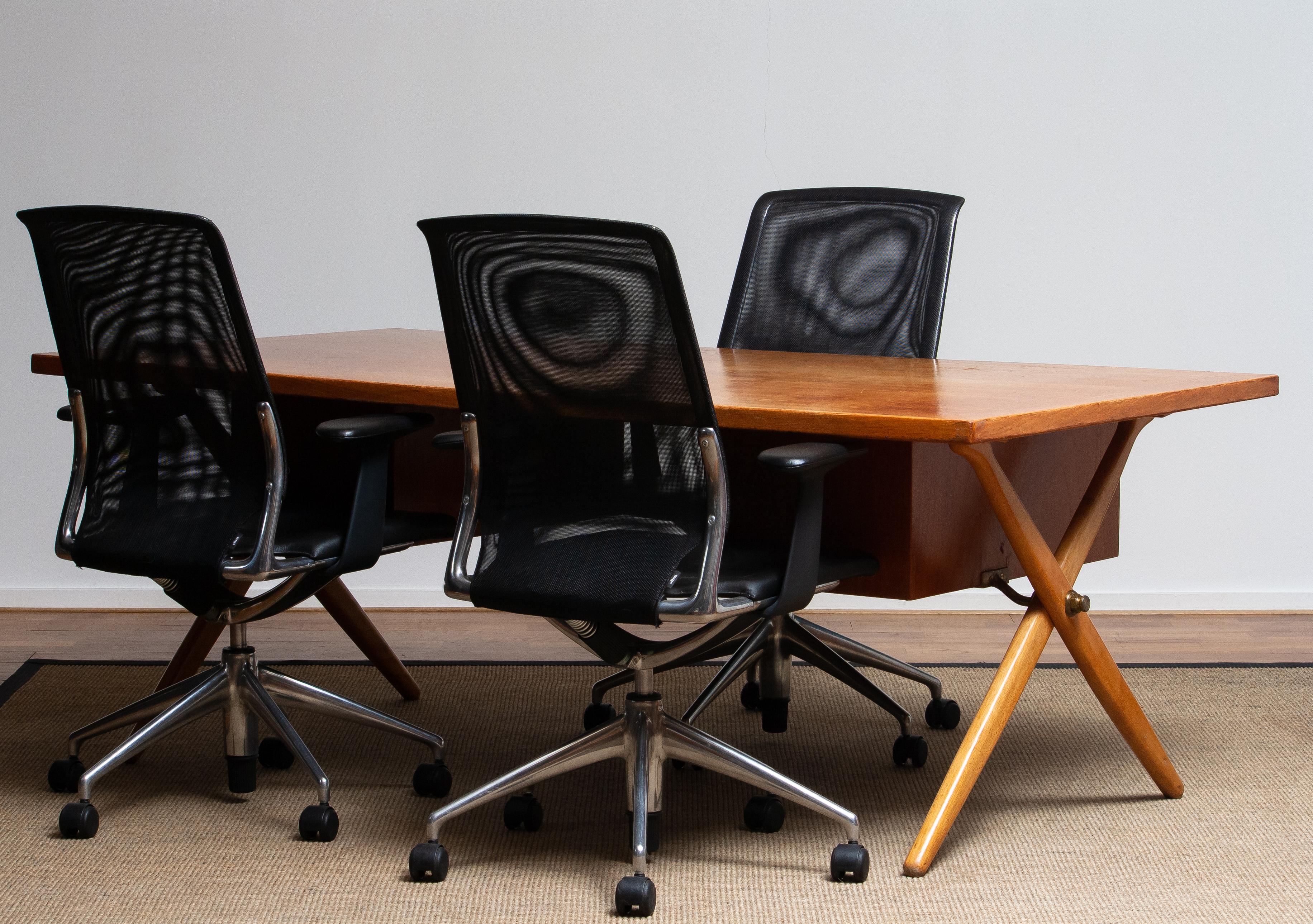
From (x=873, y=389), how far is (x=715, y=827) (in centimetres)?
80

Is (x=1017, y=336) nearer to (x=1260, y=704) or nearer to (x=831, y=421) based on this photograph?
(x=1260, y=704)

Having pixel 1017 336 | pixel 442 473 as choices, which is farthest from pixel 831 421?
pixel 1017 336

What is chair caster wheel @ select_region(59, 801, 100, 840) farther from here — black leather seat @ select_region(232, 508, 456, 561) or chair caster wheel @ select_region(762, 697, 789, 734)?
chair caster wheel @ select_region(762, 697, 789, 734)

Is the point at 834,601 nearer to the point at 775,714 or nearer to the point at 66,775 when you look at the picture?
the point at 775,714

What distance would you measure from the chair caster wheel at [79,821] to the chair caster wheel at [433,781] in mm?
562

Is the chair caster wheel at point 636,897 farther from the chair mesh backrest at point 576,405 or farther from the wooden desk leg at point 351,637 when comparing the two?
the wooden desk leg at point 351,637

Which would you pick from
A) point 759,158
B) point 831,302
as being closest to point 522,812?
point 831,302

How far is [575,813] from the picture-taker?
2.67m

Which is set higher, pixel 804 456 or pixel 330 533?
pixel 804 456

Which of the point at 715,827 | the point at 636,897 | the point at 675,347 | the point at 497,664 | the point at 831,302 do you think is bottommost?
the point at 497,664

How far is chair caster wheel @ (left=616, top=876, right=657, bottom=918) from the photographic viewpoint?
7.16 feet

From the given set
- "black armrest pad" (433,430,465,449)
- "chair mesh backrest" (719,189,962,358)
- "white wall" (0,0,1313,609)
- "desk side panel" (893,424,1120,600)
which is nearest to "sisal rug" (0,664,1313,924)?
"desk side panel" (893,424,1120,600)

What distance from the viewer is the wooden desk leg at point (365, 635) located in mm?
3348

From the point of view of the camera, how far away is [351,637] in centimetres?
346
